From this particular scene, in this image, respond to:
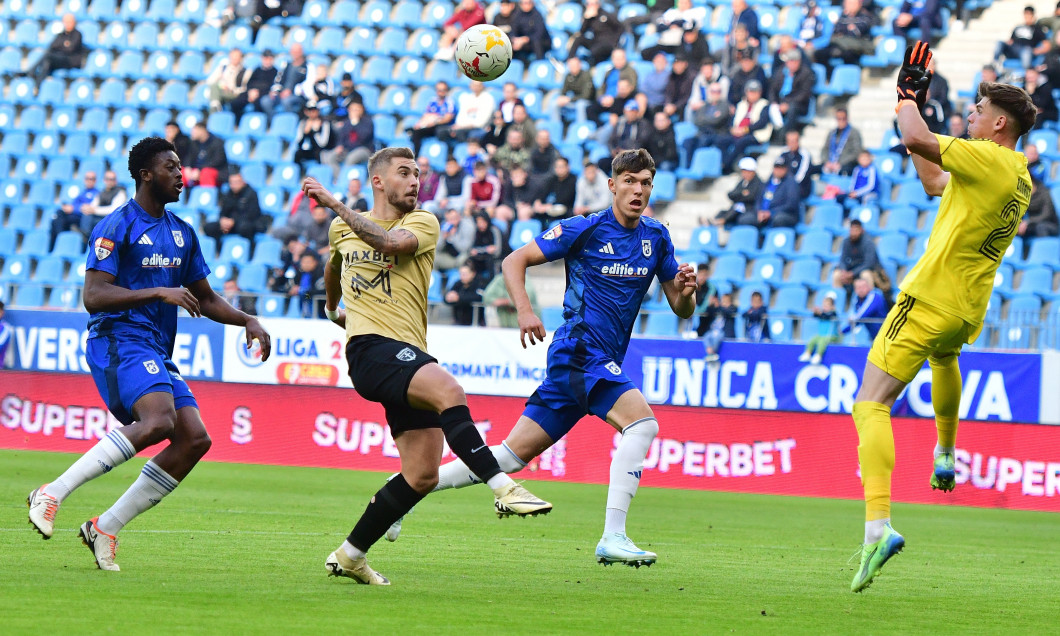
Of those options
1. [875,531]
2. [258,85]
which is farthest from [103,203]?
[875,531]

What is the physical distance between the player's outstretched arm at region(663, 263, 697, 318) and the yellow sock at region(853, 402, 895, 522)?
4.20 ft

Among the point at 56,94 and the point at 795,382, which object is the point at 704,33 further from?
the point at 56,94

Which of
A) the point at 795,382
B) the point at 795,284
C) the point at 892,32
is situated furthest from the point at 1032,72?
the point at 795,382

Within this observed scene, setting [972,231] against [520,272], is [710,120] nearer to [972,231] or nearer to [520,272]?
[520,272]

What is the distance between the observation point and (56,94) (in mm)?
26266

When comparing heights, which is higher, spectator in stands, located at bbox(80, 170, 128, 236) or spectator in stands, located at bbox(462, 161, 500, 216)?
spectator in stands, located at bbox(462, 161, 500, 216)

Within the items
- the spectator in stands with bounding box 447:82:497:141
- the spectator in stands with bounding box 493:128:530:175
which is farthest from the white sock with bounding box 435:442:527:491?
the spectator in stands with bounding box 447:82:497:141

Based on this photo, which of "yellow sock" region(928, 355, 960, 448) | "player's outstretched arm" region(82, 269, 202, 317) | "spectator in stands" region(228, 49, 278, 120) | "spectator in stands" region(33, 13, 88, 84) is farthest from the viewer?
"spectator in stands" region(33, 13, 88, 84)

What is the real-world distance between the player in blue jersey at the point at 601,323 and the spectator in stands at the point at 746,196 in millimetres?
11881

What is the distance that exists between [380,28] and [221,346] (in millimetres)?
9002

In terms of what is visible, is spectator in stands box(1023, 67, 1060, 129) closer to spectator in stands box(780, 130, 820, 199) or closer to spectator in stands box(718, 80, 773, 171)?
spectator in stands box(780, 130, 820, 199)

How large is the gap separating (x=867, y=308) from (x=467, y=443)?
11341mm

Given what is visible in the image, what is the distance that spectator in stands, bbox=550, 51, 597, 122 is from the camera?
74.0ft

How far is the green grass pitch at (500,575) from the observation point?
19.8 feet
